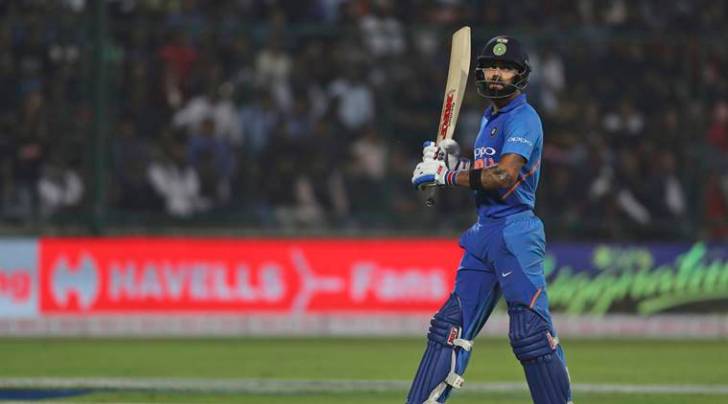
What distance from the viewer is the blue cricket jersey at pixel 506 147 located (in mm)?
6910

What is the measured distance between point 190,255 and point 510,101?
26.9ft

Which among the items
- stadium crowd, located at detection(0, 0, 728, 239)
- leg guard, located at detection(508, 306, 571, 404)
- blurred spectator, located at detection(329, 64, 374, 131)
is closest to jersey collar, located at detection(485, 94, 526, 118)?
Result: leg guard, located at detection(508, 306, 571, 404)

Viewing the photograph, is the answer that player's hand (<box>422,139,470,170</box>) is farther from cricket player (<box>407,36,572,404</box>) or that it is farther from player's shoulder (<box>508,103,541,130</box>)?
player's shoulder (<box>508,103,541,130</box>)

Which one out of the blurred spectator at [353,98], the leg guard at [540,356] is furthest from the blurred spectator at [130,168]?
the leg guard at [540,356]

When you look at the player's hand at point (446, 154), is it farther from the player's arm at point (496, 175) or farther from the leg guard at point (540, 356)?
the leg guard at point (540, 356)

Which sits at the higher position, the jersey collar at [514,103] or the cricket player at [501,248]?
the jersey collar at [514,103]

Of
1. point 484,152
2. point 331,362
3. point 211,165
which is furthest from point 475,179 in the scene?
point 211,165

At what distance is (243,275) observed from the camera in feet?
48.5

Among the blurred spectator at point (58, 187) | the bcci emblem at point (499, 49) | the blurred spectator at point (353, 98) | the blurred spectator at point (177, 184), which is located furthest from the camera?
the blurred spectator at point (353, 98)

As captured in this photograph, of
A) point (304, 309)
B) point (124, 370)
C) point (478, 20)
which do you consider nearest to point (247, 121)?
point (304, 309)

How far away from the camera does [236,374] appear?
Answer: 10.7 metres

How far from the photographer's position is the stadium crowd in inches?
584

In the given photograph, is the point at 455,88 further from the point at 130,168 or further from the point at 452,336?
the point at 130,168

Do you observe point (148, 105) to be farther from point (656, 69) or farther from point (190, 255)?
point (656, 69)
